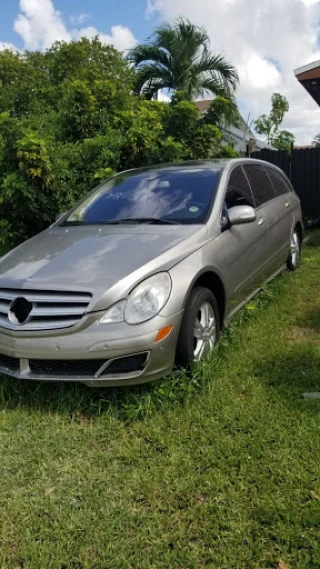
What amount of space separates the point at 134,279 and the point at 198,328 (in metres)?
0.66

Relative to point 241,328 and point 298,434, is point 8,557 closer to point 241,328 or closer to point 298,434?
point 298,434

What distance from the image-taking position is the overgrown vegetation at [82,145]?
18.0ft

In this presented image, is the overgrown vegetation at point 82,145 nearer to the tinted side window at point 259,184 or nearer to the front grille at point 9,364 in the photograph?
the tinted side window at point 259,184

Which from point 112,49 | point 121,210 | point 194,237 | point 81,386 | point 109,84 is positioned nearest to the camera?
point 81,386

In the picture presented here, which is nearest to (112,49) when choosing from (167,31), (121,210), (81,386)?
(167,31)

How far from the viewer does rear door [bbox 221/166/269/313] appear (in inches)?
147

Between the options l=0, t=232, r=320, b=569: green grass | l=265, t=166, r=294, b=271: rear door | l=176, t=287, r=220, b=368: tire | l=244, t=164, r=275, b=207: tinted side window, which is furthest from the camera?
l=265, t=166, r=294, b=271: rear door

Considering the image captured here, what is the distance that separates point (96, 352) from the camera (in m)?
2.71

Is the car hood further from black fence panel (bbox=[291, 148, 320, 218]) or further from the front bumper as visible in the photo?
black fence panel (bbox=[291, 148, 320, 218])

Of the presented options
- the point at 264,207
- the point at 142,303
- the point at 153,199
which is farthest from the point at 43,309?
the point at 264,207

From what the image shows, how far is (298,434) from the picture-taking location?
2574 mm

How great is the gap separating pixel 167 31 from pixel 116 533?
50.7 feet

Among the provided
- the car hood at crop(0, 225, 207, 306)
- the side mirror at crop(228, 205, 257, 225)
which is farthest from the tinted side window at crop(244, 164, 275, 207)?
the car hood at crop(0, 225, 207, 306)

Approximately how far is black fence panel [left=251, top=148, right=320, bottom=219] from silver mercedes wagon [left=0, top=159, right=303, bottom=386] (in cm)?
701
